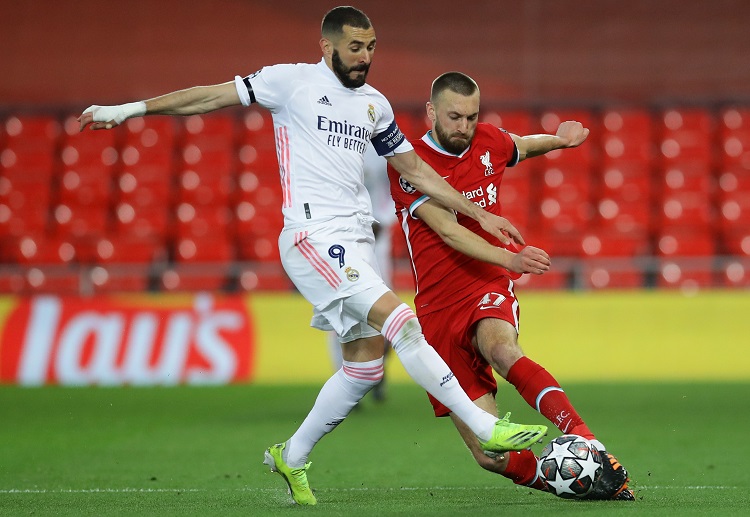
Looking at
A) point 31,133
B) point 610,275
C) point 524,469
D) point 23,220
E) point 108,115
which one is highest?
point 31,133

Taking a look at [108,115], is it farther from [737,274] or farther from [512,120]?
[512,120]

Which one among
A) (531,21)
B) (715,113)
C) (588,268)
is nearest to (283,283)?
(588,268)

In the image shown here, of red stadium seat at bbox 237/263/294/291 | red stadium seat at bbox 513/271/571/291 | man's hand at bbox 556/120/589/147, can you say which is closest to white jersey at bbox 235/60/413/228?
man's hand at bbox 556/120/589/147

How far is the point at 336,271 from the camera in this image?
5.73 metres

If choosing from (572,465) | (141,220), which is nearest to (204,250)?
(141,220)

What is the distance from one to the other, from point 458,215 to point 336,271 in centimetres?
105

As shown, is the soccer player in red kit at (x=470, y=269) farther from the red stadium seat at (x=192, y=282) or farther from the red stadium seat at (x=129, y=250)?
the red stadium seat at (x=129, y=250)

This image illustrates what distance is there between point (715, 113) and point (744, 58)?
2.98 feet

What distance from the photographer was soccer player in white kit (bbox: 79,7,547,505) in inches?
222

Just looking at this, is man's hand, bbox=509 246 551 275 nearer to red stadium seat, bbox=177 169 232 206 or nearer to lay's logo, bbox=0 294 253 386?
lay's logo, bbox=0 294 253 386

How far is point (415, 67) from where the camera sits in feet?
59.6

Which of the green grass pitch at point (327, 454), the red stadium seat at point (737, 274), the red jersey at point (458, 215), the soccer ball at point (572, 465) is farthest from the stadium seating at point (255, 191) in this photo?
the soccer ball at point (572, 465)

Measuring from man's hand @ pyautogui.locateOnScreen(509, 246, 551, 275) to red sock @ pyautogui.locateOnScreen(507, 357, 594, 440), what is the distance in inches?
19.8

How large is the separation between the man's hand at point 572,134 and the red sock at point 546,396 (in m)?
1.50
